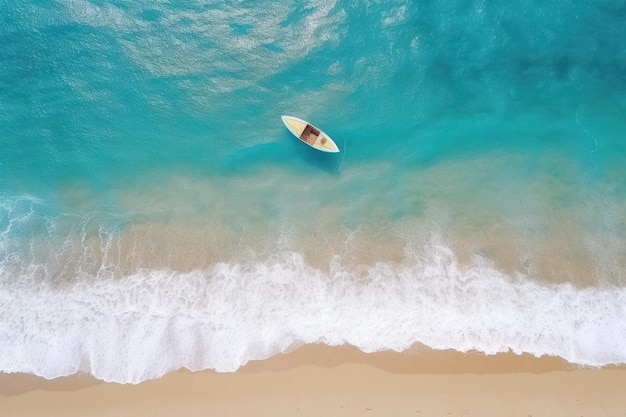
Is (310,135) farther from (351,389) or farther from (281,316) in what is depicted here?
(351,389)

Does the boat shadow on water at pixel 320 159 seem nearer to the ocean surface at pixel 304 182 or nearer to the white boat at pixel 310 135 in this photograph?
the ocean surface at pixel 304 182

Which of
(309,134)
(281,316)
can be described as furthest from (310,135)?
(281,316)

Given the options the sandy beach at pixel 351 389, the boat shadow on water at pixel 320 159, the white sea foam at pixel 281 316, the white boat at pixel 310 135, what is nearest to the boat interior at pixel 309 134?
the white boat at pixel 310 135

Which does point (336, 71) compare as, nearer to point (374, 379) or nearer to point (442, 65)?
point (442, 65)

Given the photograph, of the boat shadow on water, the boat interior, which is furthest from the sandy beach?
the boat interior

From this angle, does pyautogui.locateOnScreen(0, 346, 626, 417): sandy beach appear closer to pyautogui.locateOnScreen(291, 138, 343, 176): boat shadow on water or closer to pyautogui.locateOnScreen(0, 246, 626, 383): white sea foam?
pyautogui.locateOnScreen(0, 246, 626, 383): white sea foam
